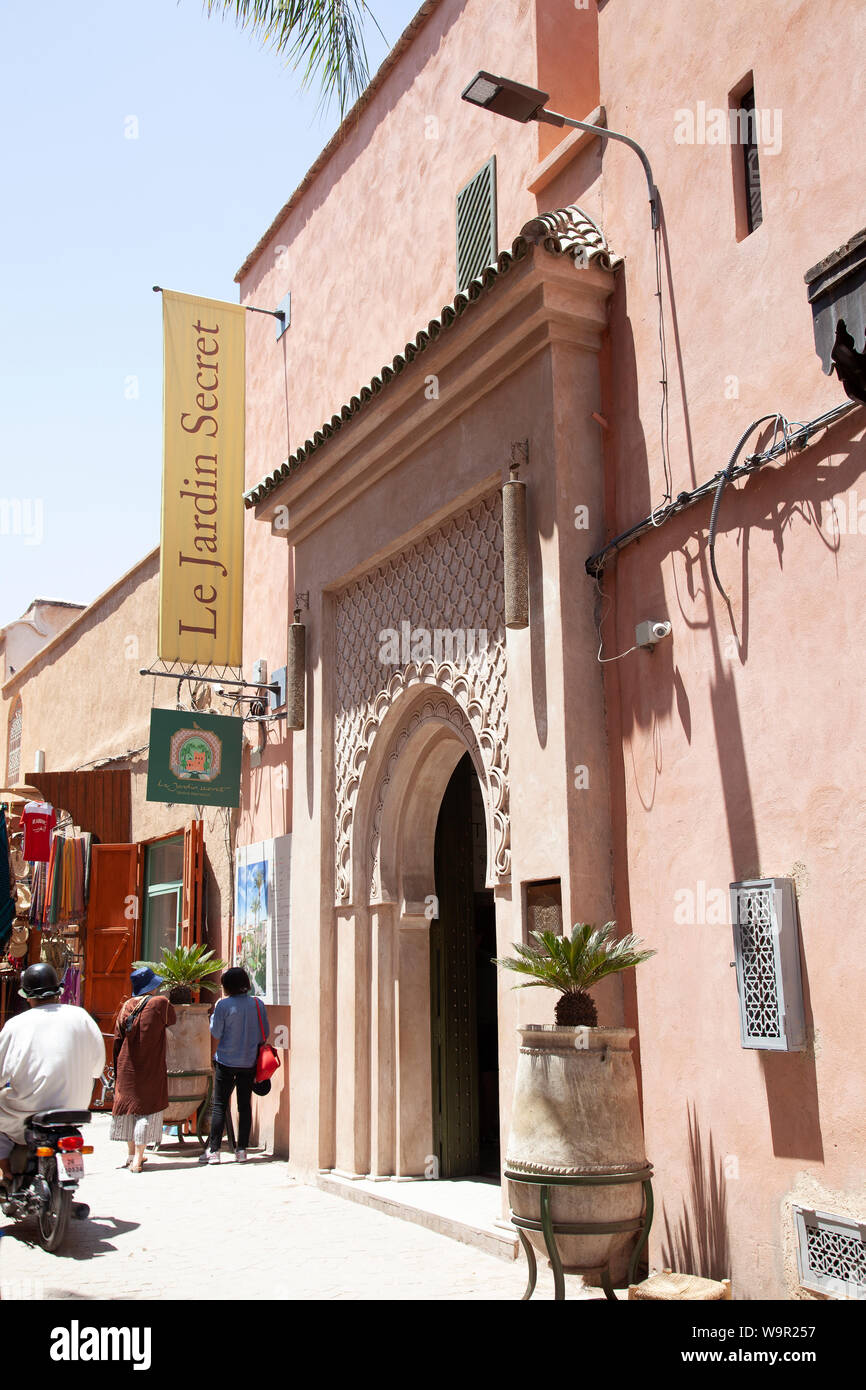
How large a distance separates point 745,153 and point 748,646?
Answer: 8.19ft

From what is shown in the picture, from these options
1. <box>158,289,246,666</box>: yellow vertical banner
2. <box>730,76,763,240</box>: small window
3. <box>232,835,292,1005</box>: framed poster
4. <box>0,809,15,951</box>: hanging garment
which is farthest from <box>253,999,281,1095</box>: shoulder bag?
<box>730,76,763,240</box>: small window

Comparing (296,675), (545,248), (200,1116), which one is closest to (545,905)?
(545,248)

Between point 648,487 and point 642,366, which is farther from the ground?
point 642,366

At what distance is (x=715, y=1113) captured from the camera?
5.68m

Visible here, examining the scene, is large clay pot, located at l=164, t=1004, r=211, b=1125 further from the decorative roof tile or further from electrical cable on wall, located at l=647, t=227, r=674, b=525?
electrical cable on wall, located at l=647, t=227, r=674, b=525

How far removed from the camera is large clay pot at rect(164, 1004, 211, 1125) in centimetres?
1115

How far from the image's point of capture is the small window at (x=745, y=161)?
239 inches

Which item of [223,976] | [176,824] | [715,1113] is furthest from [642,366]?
[176,824]

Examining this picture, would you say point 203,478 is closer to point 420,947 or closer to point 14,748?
point 420,947

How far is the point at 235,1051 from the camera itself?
33.8 feet

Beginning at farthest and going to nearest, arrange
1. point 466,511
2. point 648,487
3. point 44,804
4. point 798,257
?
point 44,804 < point 466,511 < point 648,487 < point 798,257

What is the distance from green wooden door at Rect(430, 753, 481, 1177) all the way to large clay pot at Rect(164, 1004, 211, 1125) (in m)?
3.02

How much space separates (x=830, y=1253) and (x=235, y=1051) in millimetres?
6310
